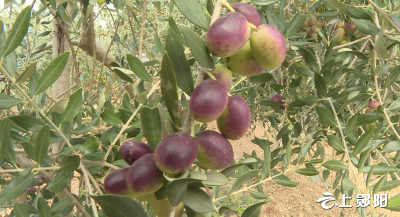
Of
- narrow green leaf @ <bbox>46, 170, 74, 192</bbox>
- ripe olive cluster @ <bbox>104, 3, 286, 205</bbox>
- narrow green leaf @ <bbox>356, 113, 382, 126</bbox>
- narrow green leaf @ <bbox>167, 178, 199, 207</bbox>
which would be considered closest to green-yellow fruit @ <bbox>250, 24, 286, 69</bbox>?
ripe olive cluster @ <bbox>104, 3, 286, 205</bbox>

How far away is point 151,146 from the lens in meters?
0.52

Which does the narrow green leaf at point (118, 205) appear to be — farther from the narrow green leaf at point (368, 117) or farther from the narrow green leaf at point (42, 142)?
the narrow green leaf at point (368, 117)

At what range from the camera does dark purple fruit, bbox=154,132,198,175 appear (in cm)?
40

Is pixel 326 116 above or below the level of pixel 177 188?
below

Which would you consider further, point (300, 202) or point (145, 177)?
point (300, 202)

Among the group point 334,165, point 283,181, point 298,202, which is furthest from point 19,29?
point 298,202

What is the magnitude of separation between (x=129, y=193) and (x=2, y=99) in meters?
0.28

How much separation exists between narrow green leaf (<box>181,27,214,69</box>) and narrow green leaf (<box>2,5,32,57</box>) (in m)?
0.24

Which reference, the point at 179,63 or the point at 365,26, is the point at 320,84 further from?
the point at 179,63

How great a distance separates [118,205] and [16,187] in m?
0.27

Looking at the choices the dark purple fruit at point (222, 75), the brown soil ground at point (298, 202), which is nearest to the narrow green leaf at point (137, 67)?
the dark purple fruit at point (222, 75)

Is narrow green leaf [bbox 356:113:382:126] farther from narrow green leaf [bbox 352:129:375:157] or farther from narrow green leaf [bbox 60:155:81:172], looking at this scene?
narrow green leaf [bbox 60:155:81:172]

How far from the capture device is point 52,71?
0.53 m

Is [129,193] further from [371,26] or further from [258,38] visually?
[371,26]
